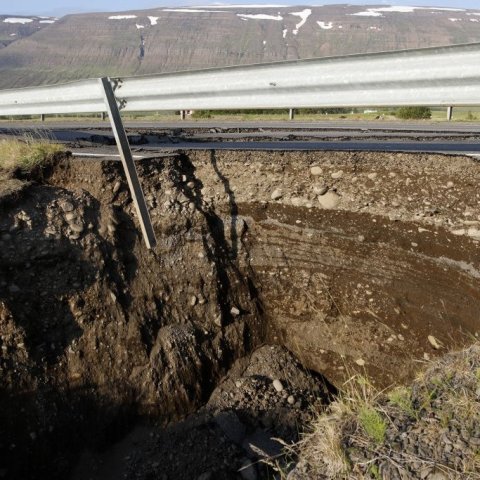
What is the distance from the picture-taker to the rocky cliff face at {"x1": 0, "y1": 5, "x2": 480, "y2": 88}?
101812 millimetres

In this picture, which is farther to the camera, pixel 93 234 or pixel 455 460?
pixel 93 234

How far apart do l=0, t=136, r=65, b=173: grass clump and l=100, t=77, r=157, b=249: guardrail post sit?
1.21 metres

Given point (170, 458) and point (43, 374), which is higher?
point (43, 374)

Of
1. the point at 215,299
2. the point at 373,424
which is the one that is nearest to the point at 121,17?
the point at 215,299

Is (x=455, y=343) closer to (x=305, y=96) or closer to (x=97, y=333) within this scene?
(x=305, y=96)

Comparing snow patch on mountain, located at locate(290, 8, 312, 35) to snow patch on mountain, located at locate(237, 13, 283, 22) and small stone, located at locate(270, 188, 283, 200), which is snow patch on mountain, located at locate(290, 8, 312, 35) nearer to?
snow patch on mountain, located at locate(237, 13, 283, 22)

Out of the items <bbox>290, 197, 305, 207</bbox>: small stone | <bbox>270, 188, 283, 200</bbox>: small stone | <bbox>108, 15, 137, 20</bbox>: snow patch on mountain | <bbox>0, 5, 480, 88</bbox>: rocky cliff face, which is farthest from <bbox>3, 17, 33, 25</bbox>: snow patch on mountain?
<bbox>290, 197, 305, 207</bbox>: small stone

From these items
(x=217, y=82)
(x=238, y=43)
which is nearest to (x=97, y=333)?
(x=217, y=82)

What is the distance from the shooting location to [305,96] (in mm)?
4082

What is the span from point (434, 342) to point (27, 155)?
175 inches

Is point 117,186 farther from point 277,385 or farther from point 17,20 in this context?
point 17,20

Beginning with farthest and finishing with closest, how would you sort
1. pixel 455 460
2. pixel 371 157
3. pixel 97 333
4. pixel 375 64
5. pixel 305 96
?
pixel 371 157 < pixel 97 333 < pixel 305 96 < pixel 375 64 < pixel 455 460

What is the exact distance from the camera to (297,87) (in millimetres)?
4094

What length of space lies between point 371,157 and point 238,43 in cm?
11102
